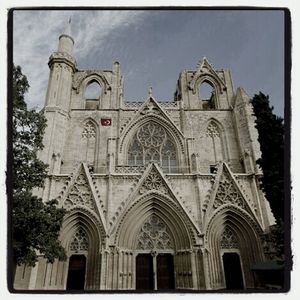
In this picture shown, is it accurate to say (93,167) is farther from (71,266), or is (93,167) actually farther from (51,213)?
(51,213)

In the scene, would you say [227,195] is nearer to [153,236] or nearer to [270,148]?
[153,236]

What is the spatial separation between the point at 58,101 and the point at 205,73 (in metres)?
9.25

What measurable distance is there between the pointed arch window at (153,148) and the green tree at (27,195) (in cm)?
661

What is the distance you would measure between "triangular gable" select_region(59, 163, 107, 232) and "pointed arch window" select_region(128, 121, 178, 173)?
2932 mm

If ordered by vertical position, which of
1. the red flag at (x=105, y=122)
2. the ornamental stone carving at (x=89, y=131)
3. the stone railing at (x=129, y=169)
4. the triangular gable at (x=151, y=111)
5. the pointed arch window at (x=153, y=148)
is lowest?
the stone railing at (x=129, y=169)

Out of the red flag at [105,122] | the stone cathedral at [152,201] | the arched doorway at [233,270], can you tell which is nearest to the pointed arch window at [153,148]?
the stone cathedral at [152,201]

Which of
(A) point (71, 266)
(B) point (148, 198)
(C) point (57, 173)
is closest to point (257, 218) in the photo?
(B) point (148, 198)

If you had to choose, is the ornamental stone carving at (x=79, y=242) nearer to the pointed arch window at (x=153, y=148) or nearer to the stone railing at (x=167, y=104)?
the pointed arch window at (x=153, y=148)

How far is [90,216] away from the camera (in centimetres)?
1073

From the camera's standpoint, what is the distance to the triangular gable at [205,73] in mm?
16828

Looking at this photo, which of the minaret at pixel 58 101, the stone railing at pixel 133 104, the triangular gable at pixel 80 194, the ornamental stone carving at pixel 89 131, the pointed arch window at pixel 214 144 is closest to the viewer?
the triangular gable at pixel 80 194

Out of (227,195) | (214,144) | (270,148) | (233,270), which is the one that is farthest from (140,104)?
(270,148)

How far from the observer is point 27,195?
656cm

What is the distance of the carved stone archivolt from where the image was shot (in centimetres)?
1105
